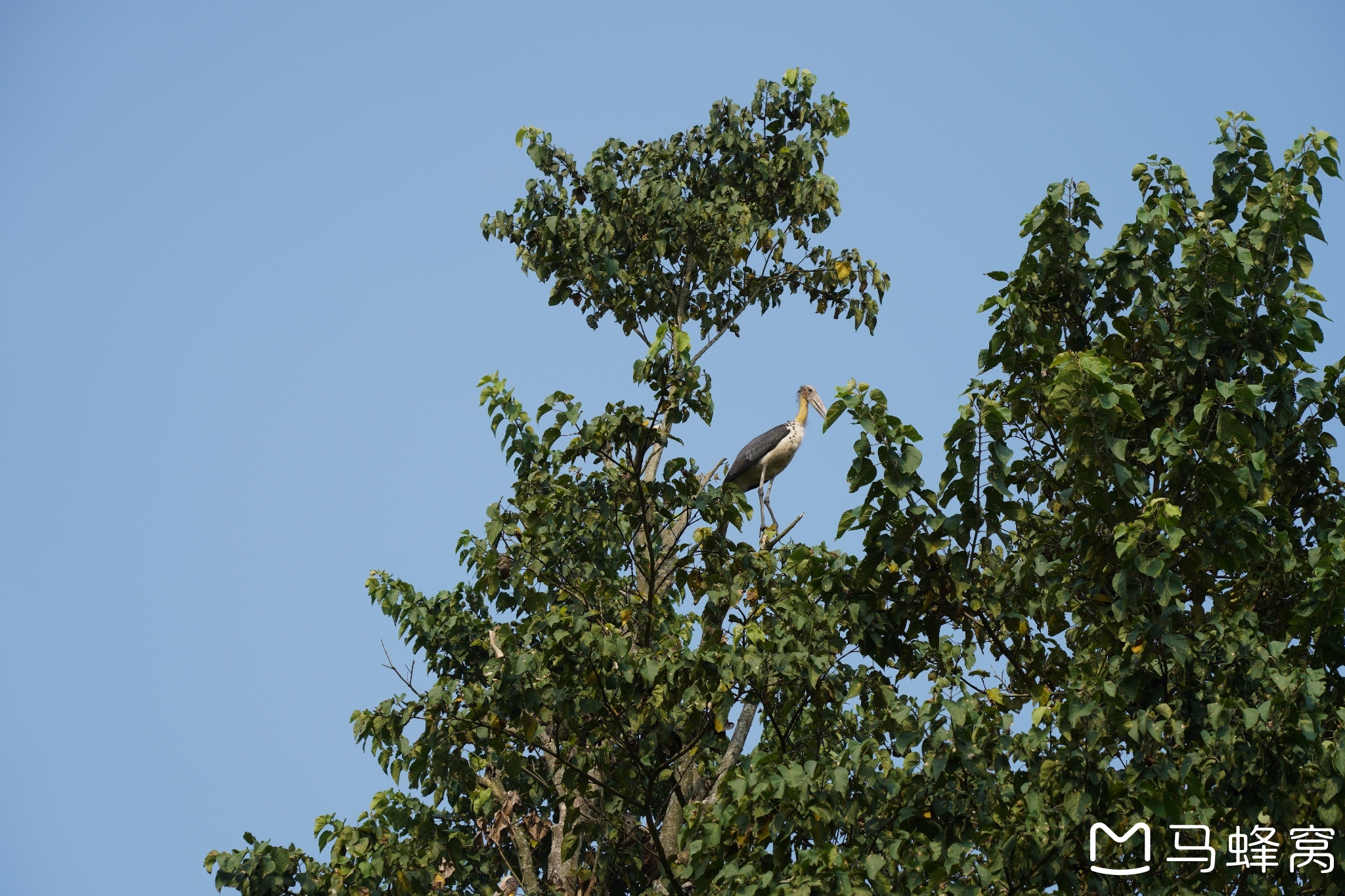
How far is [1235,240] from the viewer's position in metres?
8.10

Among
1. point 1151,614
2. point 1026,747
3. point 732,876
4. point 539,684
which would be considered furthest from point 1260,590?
point 539,684

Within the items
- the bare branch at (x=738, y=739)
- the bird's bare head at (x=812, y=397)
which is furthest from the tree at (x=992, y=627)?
the bird's bare head at (x=812, y=397)

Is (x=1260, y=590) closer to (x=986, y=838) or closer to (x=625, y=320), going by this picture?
(x=986, y=838)

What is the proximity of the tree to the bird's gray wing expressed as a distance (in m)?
3.85

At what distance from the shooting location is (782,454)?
15102 millimetres

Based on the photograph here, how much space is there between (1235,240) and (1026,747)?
341 cm

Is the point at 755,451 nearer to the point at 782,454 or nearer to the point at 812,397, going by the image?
the point at 782,454

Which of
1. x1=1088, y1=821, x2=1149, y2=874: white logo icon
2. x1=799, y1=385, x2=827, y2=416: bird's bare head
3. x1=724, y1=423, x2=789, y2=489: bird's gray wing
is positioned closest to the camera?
x1=1088, y1=821, x2=1149, y2=874: white logo icon

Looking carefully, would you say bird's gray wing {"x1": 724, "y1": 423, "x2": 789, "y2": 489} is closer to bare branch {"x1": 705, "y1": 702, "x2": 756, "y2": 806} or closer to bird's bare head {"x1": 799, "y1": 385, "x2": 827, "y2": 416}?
bird's bare head {"x1": 799, "y1": 385, "x2": 827, "y2": 416}

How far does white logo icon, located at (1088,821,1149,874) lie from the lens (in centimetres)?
675

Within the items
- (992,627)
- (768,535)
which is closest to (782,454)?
(768,535)

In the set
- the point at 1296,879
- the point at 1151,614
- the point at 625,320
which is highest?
the point at 625,320

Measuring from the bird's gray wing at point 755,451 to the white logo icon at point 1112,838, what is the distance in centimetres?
827

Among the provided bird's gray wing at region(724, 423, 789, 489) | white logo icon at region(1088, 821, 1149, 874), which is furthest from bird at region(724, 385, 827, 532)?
white logo icon at region(1088, 821, 1149, 874)
